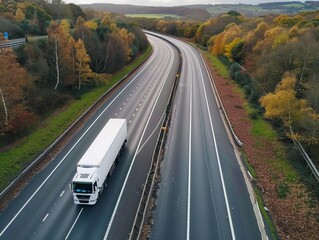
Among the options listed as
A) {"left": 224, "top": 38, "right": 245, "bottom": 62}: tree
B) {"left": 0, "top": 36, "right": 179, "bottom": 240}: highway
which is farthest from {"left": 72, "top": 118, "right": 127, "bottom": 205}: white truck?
{"left": 224, "top": 38, "right": 245, "bottom": 62}: tree

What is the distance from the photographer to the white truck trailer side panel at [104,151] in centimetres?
2659

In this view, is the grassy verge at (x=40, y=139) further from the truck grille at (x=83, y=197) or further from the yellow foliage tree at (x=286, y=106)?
the yellow foliage tree at (x=286, y=106)

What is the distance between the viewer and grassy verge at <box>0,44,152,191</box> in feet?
103

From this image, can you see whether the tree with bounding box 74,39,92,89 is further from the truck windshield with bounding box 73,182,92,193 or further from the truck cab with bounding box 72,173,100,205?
the truck windshield with bounding box 73,182,92,193

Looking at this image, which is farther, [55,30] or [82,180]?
[55,30]

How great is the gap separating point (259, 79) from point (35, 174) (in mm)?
40008

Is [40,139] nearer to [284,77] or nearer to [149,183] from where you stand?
[149,183]

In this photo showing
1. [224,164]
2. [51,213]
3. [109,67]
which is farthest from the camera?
[109,67]

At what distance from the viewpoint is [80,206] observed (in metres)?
26.7

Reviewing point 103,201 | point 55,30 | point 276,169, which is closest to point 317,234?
point 276,169

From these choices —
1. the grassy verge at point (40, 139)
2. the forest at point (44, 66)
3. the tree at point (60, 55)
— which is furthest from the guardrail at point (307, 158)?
the tree at point (60, 55)

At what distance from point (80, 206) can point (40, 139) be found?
1433cm

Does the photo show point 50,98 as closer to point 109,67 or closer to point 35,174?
point 35,174

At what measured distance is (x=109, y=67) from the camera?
67.2m
